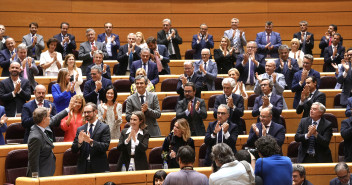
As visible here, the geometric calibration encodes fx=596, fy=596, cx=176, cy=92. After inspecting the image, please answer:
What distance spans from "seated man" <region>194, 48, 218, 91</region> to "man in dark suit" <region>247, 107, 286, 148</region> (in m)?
2.03

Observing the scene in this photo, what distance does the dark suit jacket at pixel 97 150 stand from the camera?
17.7 feet

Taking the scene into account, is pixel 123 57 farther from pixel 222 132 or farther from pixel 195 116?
pixel 222 132

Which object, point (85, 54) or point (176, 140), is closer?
point (176, 140)

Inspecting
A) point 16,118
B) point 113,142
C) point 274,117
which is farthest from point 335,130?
point 16,118

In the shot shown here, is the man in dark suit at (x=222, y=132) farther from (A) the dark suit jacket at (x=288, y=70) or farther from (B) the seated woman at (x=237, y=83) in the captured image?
(A) the dark suit jacket at (x=288, y=70)

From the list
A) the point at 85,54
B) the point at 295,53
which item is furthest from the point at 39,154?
the point at 295,53

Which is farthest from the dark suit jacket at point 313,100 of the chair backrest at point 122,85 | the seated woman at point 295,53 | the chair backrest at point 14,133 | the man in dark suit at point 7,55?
the man in dark suit at point 7,55

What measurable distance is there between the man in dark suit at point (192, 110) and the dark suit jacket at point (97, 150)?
132 cm

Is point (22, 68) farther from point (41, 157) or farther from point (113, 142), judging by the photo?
point (41, 157)

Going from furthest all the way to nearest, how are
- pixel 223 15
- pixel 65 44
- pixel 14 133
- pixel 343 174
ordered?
pixel 223 15
pixel 65 44
pixel 14 133
pixel 343 174

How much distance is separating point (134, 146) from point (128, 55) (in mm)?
3191

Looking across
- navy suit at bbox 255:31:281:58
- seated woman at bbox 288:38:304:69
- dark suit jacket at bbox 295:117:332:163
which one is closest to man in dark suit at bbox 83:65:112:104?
dark suit jacket at bbox 295:117:332:163

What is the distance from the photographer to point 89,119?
5516 millimetres

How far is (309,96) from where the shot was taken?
22.8 feet
